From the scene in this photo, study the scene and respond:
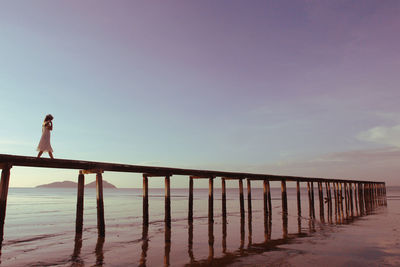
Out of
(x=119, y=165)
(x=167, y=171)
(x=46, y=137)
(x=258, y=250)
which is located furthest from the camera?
(x=167, y=171)

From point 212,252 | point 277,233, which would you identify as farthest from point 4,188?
point 277,233

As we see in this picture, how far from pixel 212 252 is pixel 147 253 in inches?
83.2

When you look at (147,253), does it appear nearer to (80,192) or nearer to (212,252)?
(212,252)

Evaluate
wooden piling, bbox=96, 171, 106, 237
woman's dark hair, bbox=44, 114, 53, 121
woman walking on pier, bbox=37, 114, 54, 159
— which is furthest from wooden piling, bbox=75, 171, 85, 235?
woman's dark hair, bbox=44, 114, 53, 121

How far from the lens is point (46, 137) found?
12.0m

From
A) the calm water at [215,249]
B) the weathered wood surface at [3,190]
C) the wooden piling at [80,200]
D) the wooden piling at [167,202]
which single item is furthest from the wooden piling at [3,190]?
the wooden piling at [167,202]

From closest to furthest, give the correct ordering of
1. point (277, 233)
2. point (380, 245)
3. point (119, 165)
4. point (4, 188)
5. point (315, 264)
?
point (315, 264), point (4, 188), point (380, 245), point (119, 165), point (277, 233)

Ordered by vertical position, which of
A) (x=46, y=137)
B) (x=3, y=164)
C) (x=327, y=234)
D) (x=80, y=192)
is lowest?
(x=327, y=234)

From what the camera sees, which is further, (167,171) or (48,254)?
(167,171)

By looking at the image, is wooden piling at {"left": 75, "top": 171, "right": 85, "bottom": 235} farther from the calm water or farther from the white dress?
the white dress

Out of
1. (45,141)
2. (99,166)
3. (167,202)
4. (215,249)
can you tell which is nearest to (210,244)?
(215,249)

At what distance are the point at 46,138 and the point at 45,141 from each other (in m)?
0.15

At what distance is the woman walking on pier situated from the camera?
11680 mm

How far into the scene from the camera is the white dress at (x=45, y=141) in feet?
38.4
